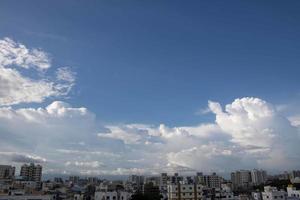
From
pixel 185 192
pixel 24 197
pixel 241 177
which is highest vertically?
pixel 241 177

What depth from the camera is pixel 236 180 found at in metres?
190

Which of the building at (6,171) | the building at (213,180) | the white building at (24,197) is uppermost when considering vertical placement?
the building at (6,171)

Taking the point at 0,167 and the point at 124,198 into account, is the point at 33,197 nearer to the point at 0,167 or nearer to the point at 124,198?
the point at 124,198

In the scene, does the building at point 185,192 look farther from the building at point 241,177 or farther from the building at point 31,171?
the building at point 241,177

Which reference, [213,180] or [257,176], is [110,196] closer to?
[213,180]

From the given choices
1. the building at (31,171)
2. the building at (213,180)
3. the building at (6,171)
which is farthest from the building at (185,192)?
the building at (213,180)

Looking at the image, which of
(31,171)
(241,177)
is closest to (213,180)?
(241,177)

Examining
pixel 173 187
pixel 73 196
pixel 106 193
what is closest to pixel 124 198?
pixel 106 193

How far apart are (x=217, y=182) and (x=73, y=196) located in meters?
96.2

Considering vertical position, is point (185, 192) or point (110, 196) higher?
point (185, 192)

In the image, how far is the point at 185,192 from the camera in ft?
206

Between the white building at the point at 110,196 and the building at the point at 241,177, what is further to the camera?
the building at the point at 241,177

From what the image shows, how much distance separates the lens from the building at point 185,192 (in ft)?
205

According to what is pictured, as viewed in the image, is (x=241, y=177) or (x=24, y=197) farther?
(x=241, y=177)
